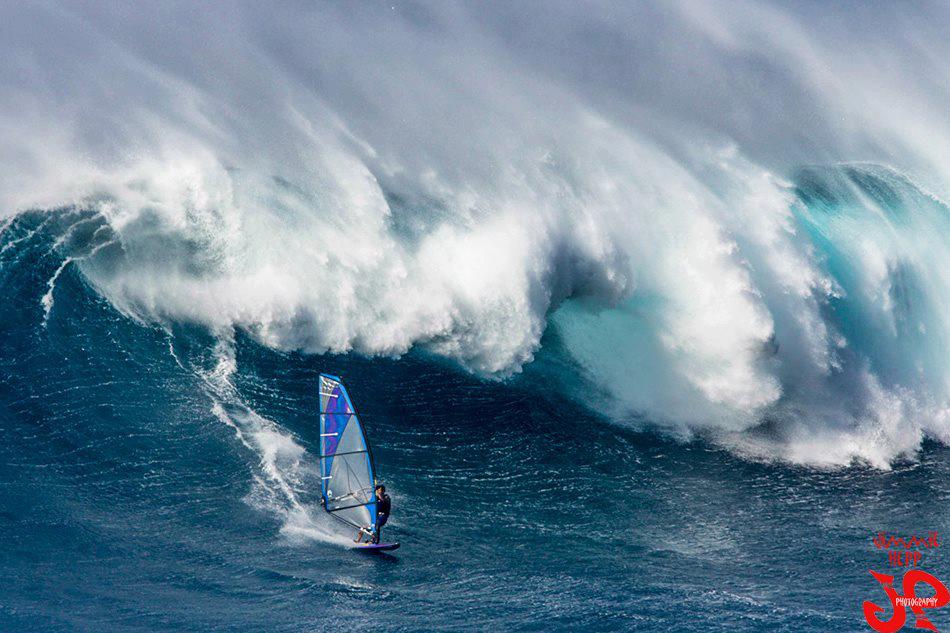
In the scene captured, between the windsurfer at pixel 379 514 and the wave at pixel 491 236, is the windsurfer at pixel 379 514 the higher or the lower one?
the lower one

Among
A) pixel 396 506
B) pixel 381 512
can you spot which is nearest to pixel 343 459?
pixel 381 512

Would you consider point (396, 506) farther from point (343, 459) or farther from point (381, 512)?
point (343, 459)

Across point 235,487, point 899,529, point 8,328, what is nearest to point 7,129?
point 8,328

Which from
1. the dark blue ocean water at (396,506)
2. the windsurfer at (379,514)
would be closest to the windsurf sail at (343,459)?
the windsurfer at (379,514)

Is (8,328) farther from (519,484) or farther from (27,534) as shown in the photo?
(519,484)

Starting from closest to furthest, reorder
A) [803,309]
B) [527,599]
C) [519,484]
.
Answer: [527,599], [519,484], [803,309]

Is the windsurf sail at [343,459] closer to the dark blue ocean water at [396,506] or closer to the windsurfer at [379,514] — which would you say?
the windsurfer at [379,514]

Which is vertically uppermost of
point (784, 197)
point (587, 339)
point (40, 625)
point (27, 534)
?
point (784, 197)

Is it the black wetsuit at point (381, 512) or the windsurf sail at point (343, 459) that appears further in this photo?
the windsurf sail at point (343, 459)
